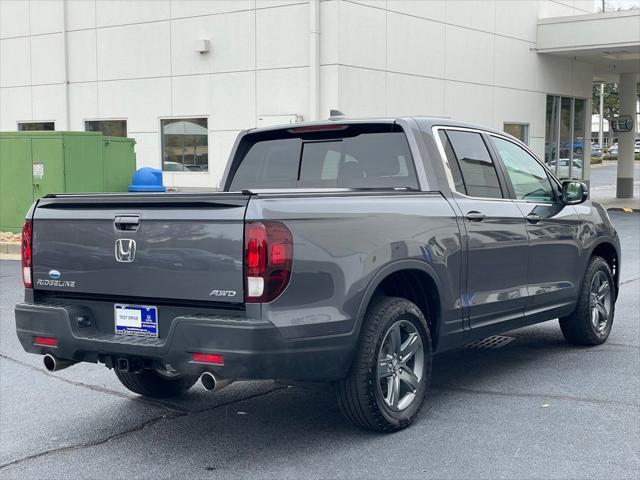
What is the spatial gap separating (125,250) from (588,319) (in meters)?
4.18

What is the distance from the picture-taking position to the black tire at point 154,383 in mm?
6059

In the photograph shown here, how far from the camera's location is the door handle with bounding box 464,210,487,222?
5.93 m

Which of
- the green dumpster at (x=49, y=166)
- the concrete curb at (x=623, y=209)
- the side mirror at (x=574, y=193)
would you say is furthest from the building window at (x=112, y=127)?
the side mirror at (x=574, y=193)

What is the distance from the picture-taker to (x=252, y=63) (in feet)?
63.2

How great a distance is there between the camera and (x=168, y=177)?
20969 millimetres

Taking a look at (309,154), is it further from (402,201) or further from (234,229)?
(234,229)

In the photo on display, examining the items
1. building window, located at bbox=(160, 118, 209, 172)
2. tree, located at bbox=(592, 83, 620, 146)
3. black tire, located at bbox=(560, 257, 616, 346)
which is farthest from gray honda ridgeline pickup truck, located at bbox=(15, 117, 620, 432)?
tree, located at bbox=(592, 83, 620, 146)

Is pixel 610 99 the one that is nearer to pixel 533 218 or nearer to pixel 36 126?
pixel 36 126

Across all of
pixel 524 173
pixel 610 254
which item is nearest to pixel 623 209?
pixel 610 254

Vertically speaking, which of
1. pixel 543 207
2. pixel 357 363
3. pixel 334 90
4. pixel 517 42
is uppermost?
pixel 517 42

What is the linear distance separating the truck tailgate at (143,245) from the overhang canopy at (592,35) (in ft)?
67.2

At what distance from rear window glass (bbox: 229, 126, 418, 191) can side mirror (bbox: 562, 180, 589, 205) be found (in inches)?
70.7

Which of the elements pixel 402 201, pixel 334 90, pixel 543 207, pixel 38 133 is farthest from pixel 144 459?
pixel 334 90

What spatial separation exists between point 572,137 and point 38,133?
665 inches
